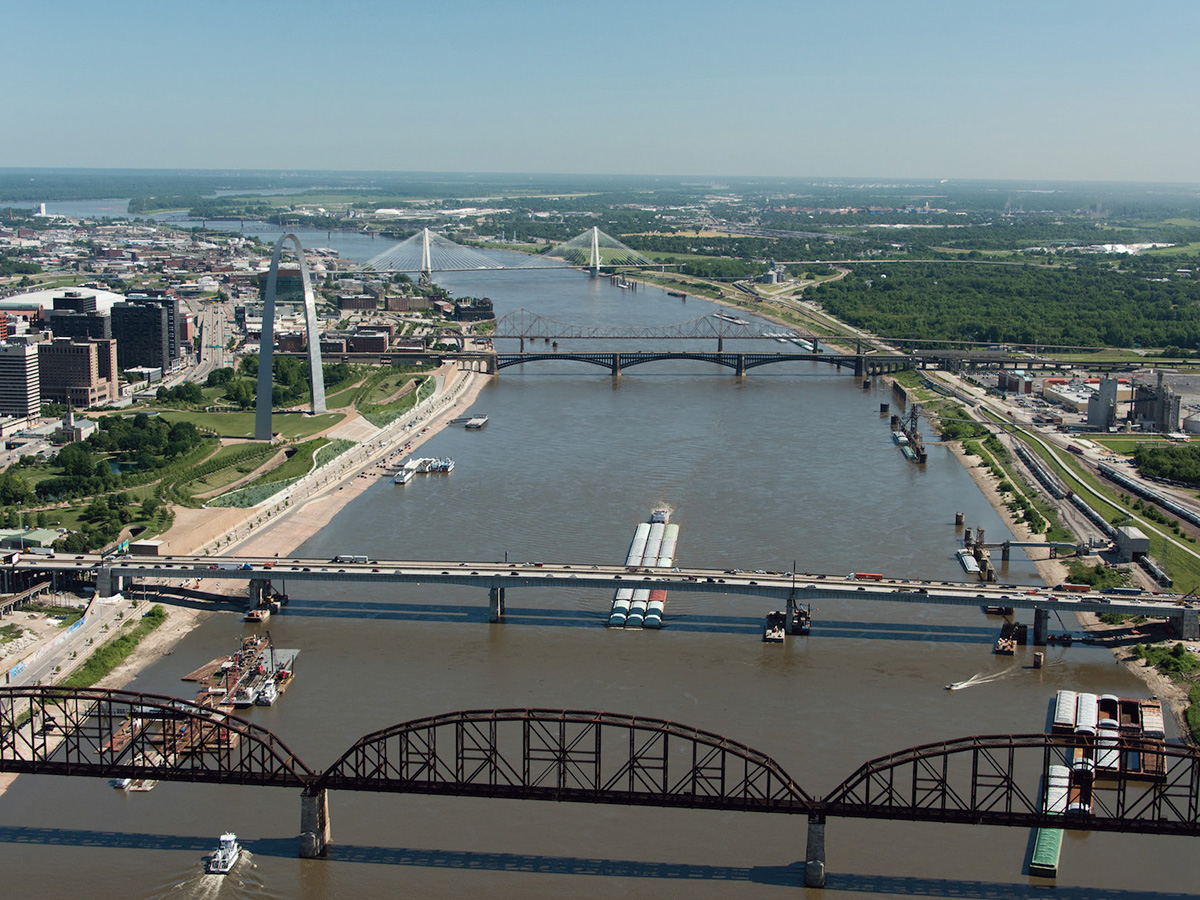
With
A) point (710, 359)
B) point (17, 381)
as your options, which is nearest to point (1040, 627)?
point (17, 381)

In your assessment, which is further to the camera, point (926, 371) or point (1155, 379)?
point (926, 371)

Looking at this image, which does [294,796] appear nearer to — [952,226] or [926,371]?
[926,371]

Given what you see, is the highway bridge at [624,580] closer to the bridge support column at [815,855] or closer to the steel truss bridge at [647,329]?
the bridge support column at [815,855]

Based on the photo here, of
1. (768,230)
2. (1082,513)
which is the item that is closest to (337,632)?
(1082,513)

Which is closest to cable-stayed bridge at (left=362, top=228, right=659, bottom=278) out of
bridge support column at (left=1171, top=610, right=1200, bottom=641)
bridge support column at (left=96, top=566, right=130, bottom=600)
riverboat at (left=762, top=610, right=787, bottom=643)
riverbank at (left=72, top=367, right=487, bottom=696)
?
riverbank at (left=72, top=367, right=487, bottom=696)

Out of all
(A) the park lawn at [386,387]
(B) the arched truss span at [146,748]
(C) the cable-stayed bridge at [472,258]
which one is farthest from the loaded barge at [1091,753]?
(C) the cable-stayed bridge at [472,258]

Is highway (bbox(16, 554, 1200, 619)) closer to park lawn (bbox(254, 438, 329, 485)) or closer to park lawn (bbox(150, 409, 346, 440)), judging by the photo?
park lawn (bbox(254, 438, 329, 485))

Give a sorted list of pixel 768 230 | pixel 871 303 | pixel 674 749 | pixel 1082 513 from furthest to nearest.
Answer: pixel 768 230 → pixel 871 303 → pixel 1082 513 → pixel 674 749
